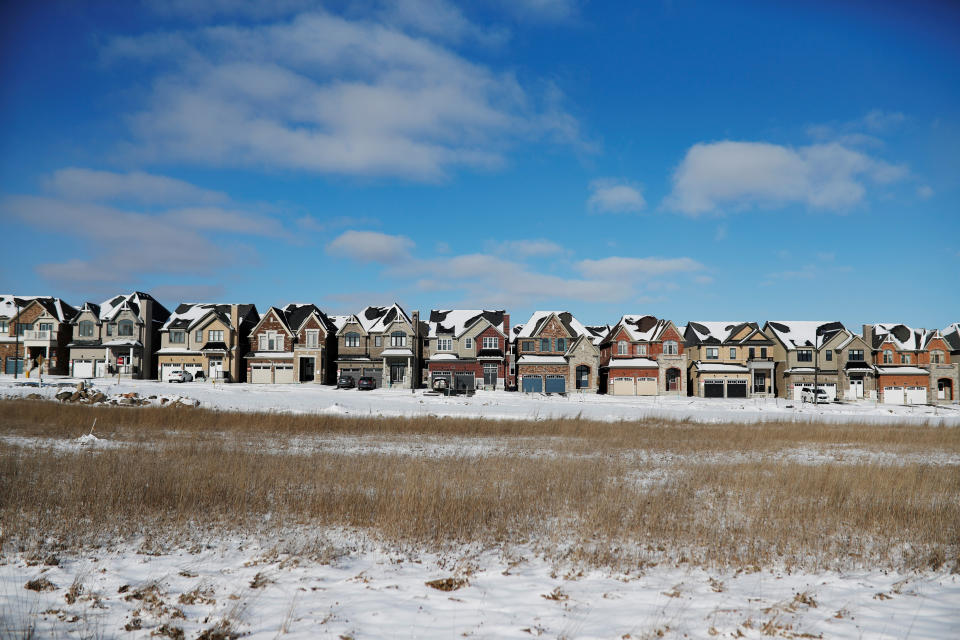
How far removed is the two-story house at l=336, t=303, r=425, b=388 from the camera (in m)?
66.3

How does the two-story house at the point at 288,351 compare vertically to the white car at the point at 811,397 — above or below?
above

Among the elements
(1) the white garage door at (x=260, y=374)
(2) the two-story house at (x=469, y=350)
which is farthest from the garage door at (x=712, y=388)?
(1) the white garage door at (x=260, y=374)

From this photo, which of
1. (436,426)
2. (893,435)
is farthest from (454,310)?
(893,435)

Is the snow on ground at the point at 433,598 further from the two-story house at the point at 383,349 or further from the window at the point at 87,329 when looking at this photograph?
the window at the point at 87,329

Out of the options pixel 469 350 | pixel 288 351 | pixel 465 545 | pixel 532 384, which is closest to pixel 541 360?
pixel 532 384

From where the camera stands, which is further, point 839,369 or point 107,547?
point 839,369

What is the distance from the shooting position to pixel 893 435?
88.3ft

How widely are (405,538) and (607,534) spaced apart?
3390mm

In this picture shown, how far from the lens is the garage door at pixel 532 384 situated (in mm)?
65312

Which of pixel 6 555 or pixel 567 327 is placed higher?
pixel 567 327

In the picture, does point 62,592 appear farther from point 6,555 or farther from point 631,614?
point 631,614

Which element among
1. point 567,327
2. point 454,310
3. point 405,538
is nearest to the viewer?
point 405,538

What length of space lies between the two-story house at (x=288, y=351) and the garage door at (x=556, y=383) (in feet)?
82.5

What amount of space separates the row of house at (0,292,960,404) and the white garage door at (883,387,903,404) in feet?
0.37
